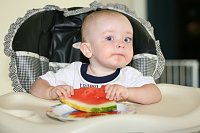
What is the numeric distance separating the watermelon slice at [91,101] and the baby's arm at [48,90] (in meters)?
0.02

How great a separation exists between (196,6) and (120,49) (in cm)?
182

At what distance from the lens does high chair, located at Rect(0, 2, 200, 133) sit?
77 cm

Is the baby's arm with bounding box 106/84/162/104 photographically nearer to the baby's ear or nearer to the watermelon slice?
the watermelon slice

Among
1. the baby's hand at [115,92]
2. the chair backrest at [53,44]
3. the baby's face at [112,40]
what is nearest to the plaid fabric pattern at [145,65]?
the chair backrest at [53,44]

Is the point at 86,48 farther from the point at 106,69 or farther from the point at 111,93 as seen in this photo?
the point at 111,93

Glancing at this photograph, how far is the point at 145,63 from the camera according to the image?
1.08m

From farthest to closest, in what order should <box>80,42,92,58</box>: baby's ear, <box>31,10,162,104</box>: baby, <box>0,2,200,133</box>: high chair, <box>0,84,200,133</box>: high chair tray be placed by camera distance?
<box>80,42,92,58</box>: baby's ear → <box>31,10,162,104</box>: baby → <box>0,2,200,133</box>: high chair → <box>0,84,200,133</box>: high chair tray

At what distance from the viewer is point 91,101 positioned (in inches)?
32.0

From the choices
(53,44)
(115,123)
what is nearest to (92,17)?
(53,44)

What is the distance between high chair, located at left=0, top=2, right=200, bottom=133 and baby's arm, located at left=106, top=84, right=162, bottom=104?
0.02 meters

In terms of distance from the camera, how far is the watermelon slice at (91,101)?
2.63 ft

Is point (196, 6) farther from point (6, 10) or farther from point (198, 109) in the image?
point (198, 109)

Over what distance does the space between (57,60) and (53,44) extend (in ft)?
0.18

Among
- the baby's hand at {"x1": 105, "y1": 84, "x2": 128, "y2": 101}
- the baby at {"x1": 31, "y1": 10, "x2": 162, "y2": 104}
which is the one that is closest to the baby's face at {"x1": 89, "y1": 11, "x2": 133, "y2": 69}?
the baby at {"x1": 31, "y1": 10, "x2": 162, "y2": 104}
